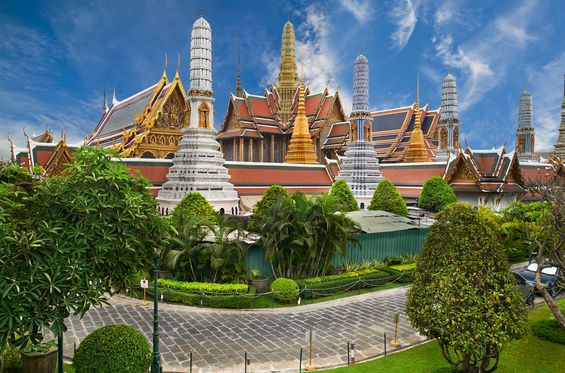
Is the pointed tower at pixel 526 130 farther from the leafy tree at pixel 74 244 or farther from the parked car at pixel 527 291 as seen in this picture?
the leafy tree at pixel 74 244

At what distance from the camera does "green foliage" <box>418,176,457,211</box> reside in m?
29.1

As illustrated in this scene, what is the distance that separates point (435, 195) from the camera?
2928cm

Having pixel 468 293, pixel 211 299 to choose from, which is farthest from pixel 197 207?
pixel 468 293

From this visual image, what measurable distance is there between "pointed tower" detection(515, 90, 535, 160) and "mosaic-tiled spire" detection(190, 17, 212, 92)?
4330 centimetres

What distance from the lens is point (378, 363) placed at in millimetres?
9469

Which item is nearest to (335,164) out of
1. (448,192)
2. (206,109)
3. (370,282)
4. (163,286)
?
(448,192)

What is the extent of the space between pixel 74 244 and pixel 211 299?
729 centimetres

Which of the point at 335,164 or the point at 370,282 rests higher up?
the point at 335,164

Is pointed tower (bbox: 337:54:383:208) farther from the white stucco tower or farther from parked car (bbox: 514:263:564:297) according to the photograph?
parked car (bbox: 514:263:564:297)

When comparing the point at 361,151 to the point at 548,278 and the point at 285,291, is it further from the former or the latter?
the point at 285,291

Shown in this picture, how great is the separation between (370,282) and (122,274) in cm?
1129

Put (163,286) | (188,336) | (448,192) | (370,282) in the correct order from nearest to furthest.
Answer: (188,336) → (163,286) → (370,282) → (448,192)

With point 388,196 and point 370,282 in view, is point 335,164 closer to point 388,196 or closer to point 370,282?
point 388,196


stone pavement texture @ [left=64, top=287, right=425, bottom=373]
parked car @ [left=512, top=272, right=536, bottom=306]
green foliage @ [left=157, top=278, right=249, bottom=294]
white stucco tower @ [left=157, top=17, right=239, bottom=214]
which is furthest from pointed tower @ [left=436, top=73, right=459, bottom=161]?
green foliage @ [left=157, top=278, right=249, bottom=294]
